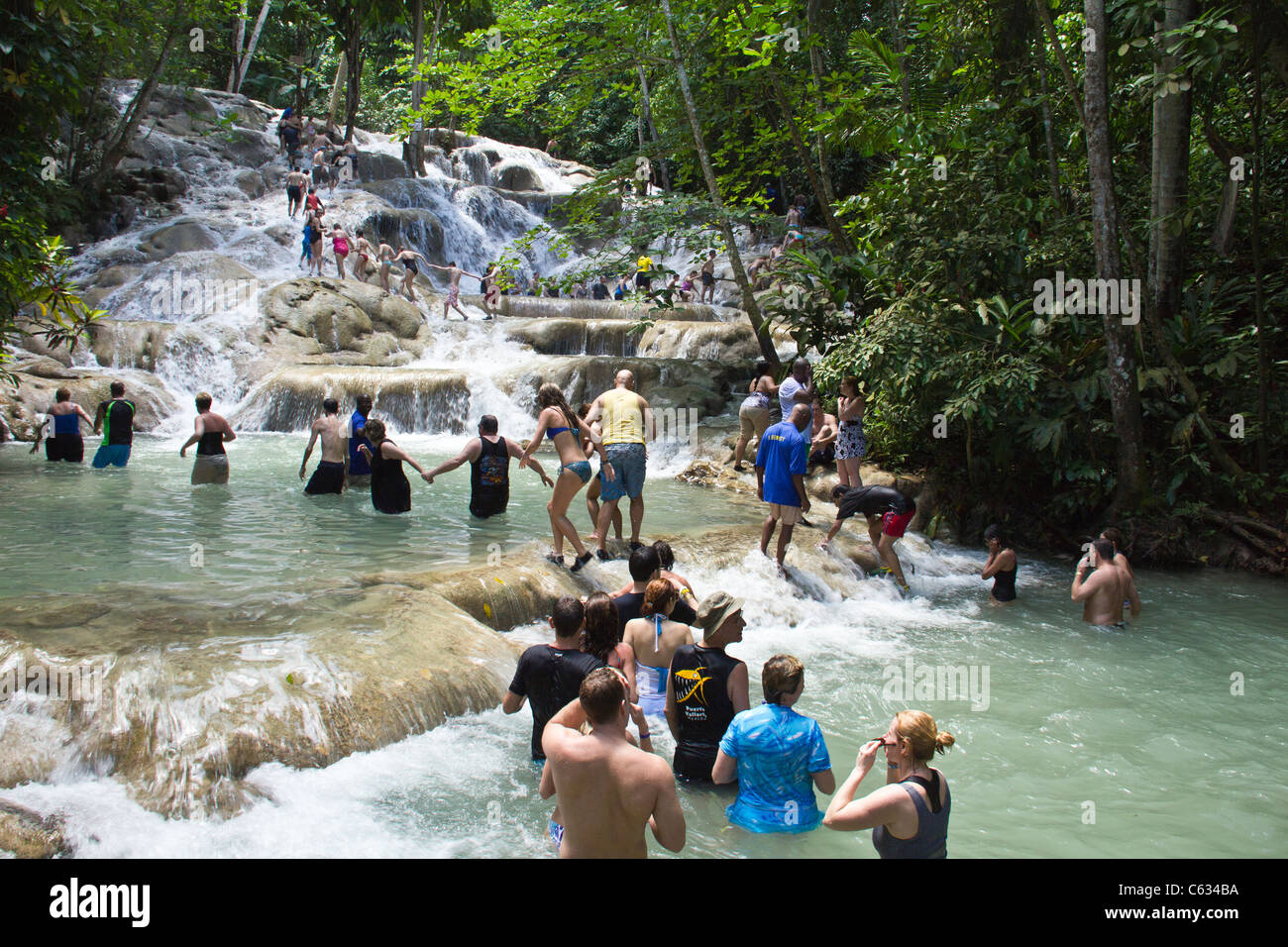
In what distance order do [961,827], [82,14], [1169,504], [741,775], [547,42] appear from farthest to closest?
1. [547,42]
2. [1169,504]
3. [82,14]
4. [961,827]
5. [741,775]

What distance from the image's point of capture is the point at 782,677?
12.9ft

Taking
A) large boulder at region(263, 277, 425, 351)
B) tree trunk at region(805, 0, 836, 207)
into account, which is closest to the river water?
tree trunk at region(805, 0, 836, 207)

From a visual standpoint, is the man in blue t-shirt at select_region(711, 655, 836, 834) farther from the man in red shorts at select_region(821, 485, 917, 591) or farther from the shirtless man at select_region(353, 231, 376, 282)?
the shirtless man at select_region(353, 231, 376, 282)

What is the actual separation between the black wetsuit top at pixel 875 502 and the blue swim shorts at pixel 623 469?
2.62 m

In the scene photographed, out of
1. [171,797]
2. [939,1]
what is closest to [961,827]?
[171,797]

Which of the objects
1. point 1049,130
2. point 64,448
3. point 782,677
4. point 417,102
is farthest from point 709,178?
point 417,102

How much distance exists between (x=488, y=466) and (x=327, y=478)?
97.9 inches

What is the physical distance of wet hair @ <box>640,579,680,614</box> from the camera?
5.05 m

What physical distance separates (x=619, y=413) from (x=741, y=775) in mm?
4439

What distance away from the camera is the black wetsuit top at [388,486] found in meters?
10.0

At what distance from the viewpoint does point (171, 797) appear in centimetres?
428

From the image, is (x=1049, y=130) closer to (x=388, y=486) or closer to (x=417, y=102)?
(x=388, y=486)

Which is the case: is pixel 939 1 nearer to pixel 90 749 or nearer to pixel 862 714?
pixel 862 714

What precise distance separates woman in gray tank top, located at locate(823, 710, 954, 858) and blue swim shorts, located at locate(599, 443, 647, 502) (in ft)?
16.5
